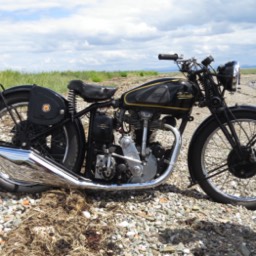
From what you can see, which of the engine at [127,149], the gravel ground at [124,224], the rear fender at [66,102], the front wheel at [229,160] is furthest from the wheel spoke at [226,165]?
the rear fender at [66,102]

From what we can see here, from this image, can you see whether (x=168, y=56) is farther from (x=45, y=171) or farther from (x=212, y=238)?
(x=212, y=238)

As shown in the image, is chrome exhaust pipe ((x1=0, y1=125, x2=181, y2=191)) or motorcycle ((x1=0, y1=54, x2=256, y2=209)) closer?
chrome exhaust pipe ((x1=0, y1=125, x2=181, y2=191))

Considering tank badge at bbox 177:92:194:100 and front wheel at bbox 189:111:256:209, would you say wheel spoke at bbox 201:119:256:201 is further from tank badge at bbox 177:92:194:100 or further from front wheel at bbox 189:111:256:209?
A: tank badge at bbox 177:92:194:100

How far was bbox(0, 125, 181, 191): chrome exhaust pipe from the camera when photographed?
4.70m

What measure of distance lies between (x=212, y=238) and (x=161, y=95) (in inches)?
55.2

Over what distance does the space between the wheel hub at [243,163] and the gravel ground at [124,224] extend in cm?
35

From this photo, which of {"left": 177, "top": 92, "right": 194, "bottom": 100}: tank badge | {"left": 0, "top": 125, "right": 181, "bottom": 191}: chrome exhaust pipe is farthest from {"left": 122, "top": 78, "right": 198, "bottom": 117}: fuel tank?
{"left": 0, "top": 125, "right": 181, "bottom": 191}: chrome exhaust pipe

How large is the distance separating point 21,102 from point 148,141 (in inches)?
52.3

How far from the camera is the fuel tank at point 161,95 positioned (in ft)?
15.8

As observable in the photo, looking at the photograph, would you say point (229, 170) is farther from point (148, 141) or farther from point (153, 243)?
point (153, 243)

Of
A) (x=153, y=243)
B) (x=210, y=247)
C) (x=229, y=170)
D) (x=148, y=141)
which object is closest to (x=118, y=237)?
(x=153, y=243)

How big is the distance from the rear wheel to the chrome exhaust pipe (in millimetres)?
171

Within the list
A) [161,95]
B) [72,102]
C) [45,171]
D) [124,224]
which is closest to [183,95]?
[161,95]

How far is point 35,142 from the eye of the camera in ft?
16.5
